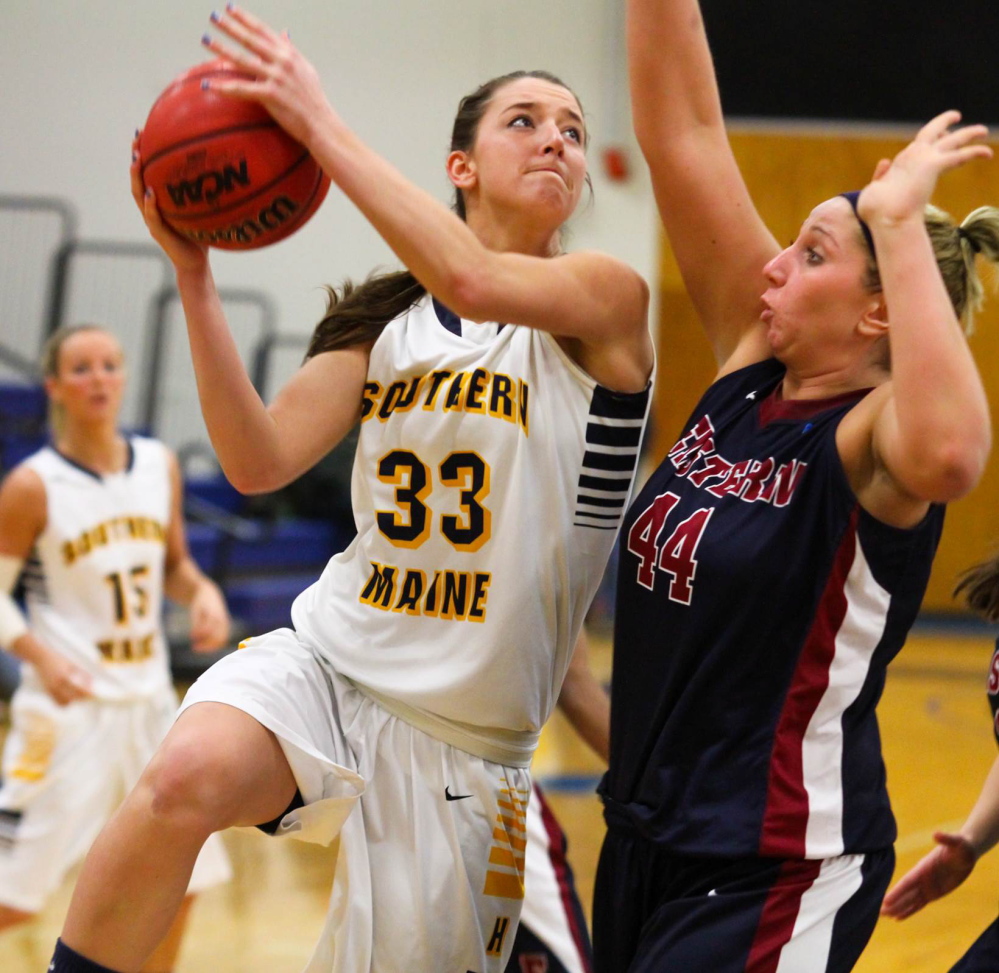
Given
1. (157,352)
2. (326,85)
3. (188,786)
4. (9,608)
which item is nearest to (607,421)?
(188,786)

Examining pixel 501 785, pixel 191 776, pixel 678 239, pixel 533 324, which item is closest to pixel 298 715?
pixel 191 776

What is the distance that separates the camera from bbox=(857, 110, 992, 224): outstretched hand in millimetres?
1944

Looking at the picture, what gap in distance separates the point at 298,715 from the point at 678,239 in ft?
3.62

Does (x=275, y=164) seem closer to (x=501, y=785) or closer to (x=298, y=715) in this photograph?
(x=298, y=715)

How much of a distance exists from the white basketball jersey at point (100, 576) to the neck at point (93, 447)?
4 centimetres

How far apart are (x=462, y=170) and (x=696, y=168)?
0.50m

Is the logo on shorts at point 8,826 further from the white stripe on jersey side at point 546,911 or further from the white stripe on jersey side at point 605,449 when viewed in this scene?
the white stripe on jersey side at point 605,449

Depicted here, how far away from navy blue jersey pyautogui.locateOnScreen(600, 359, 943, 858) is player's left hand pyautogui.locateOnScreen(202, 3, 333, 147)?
2.81 feet

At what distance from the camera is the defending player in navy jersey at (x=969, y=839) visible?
256 centimetres

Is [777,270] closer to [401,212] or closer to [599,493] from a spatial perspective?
[599,493]

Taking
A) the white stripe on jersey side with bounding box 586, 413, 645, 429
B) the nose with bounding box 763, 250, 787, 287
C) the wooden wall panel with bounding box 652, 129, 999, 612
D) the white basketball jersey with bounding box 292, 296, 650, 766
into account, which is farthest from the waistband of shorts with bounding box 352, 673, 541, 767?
the wooden wall panel with bounding box 652, 129, 999, 612

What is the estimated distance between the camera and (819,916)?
2.13m

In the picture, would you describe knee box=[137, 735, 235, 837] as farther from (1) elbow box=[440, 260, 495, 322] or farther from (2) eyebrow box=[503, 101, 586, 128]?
(2) eyebrow box=[503, 101, 586, 128]

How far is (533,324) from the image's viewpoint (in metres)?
2.22
